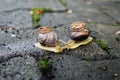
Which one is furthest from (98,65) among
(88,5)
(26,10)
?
(88,5)

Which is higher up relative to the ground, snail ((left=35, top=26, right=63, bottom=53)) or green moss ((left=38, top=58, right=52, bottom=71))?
snail ((left=35, top=26, right=63, bottom=53))

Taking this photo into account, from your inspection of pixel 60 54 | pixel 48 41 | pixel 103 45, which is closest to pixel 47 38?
pixel 48 41

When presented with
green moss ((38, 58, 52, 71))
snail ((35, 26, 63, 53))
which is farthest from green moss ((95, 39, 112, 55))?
green moss ((38, 58, 52, 71))

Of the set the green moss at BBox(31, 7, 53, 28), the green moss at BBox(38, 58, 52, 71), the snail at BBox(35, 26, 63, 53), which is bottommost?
A: the green moss at BBox(31, 7, 53, 28)

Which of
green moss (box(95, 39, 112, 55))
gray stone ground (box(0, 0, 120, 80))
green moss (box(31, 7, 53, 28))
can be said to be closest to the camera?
gray stone ground (box(0, 0, 120, 80))

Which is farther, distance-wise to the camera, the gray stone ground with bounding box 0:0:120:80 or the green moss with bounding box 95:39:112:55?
the green moss with bounding box 95:39:112:55

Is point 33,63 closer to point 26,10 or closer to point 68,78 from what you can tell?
point 68,78

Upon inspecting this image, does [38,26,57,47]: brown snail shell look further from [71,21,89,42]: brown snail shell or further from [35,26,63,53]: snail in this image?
[71,21,89,42]: brown snail shell
